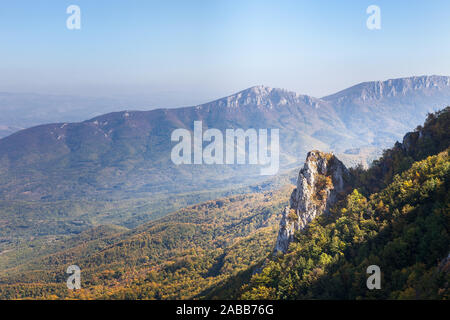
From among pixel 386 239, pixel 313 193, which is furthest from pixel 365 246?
pixel 313 193

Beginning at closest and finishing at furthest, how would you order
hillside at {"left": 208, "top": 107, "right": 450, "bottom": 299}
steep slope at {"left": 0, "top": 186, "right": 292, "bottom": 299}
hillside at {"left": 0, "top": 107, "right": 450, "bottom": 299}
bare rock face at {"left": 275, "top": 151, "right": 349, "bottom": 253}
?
hillside at {"left": 208, "top": 107, "right": 450, "bottom": 299}
hillside at {"left": 0, "top": 107, "right": 450, "bottom": 299}
bare rock face at {"left": 275, "top": 151, "right": 349, "bottom": 253}
steep slope at {"left": 0, "top": 186, "right": 292, "bottom": 299}

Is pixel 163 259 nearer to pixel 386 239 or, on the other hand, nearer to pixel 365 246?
pixel 365 246

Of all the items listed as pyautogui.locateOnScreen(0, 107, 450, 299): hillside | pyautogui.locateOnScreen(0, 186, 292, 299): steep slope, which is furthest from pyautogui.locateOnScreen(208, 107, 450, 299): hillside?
pyautogui.locateOnScreen(0, 186, 292, 299): steep slope

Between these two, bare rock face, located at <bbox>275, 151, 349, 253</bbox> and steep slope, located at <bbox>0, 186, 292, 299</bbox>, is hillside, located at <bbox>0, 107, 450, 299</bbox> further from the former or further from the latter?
steep slope, located at <bbox>0, 186, 292, 299</bbox>

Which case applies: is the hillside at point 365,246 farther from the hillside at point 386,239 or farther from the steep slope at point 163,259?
the steep slope at point 163,259

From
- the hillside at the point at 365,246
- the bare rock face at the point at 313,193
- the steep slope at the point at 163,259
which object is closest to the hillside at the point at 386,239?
the hillside at the point at 365,246

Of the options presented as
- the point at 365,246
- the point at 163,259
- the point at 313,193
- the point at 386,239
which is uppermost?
the point at 313,193
